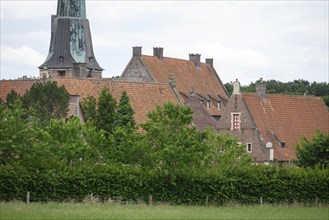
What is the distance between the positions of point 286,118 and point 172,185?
130 ft

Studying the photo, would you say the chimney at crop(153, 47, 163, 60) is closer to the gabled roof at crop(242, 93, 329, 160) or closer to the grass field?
the gabled roof at crop(242, 93, 329, 160)

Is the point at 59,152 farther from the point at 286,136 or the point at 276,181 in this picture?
the point at 286,136

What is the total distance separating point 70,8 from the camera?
365 feet

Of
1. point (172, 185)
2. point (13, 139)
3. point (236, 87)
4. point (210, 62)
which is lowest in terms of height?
point (172, 185)

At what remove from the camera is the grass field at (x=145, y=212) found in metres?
45.1

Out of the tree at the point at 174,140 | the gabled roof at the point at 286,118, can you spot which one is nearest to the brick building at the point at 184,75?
the gabled roof at the point at 286,118

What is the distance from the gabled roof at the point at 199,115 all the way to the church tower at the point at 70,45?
13.6m

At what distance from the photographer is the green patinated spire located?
110 m

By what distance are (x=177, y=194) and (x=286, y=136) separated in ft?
A: 120

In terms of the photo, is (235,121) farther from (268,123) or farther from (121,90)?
(121,90)

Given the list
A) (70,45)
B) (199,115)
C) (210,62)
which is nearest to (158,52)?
(70,45)

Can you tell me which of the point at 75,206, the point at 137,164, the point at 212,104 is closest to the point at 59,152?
the point at 137,164

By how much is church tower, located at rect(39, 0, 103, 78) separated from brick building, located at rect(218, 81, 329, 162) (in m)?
23.7

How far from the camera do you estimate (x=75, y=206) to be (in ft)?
167
